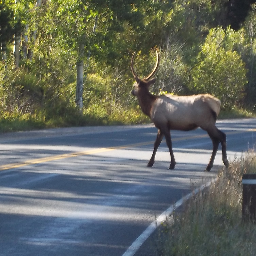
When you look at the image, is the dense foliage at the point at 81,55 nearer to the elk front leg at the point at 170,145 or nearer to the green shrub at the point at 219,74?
the green shrub at the point at 219,74

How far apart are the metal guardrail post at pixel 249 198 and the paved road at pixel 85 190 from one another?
4.42 ft

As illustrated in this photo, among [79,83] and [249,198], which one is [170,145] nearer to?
[249,198]

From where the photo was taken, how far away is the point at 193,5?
54.7m

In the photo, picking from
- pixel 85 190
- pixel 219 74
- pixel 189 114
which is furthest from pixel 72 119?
pixel 219 74

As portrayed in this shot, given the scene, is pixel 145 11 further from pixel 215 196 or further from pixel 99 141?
pixel 215 196

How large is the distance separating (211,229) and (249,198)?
616mm

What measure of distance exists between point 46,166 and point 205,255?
7657 mm

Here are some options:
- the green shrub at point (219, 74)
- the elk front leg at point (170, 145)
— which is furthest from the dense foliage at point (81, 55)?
the elk front leg at point (170, 145)

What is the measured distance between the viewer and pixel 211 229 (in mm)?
8219

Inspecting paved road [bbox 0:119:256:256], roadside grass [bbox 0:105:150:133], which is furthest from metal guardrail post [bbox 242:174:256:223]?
roadside grass [bbox 0:105:150:133]

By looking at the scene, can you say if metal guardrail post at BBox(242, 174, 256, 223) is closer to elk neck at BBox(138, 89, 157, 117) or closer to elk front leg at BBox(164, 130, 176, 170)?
elk front leg at BBox(164, 130, 176, 170)

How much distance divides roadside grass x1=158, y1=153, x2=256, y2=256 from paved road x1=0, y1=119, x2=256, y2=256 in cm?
62

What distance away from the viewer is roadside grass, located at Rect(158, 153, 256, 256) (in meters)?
7.37

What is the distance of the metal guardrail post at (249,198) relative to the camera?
8336 millimetres
